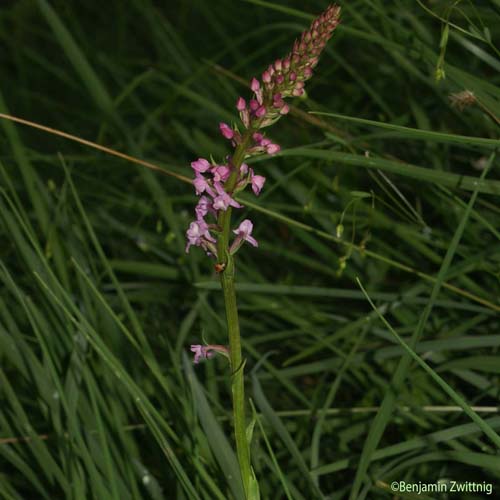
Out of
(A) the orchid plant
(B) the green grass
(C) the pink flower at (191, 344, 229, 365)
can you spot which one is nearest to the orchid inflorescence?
(A) the orchid plant

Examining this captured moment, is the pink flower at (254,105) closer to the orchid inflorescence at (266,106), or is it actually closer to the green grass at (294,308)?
the orchid inflorescence at (266,106)

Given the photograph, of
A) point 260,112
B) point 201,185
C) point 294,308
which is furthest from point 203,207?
point 294,308

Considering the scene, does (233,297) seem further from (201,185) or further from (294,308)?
(294,308)

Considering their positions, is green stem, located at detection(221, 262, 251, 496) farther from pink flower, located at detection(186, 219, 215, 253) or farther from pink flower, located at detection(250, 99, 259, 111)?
pink flower, located at detection(250, 99, 259, 111)

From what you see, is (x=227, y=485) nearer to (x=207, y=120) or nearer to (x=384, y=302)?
(x=384, y=302)

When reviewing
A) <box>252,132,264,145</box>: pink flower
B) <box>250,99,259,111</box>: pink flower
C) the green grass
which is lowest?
the green grass

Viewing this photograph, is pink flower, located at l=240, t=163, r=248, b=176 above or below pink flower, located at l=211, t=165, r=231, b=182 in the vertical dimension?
below

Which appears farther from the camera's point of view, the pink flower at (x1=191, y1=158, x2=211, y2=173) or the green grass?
the green grass

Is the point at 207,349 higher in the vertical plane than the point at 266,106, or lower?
lower
